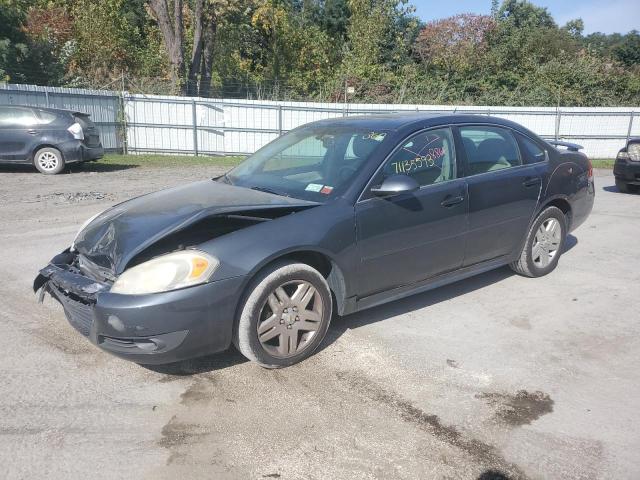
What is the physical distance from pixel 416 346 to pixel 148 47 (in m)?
33.2

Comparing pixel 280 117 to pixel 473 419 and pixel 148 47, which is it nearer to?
pixel 473 419

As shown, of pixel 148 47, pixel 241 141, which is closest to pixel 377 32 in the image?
pixel 148 47

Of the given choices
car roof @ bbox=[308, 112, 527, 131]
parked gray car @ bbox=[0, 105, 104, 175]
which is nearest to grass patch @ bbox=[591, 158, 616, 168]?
car roof @ bbox=[308, 112, 527, 131]

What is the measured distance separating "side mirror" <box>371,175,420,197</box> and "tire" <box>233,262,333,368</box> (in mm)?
757

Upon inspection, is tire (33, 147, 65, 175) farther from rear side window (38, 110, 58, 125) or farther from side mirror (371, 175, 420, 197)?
side mirror (371, 175, 420, 197)

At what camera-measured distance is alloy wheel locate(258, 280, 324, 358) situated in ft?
11.6

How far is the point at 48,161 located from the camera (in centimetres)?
1263

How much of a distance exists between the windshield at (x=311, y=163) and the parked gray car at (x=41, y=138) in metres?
9.28

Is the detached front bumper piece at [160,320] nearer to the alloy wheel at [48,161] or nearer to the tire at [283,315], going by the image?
the tire at [283,315]

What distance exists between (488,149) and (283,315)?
2.52m

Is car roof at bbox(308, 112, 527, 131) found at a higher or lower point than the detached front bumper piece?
higher

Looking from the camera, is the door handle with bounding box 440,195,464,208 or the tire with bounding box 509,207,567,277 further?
the tire with bounding box 509,207,567,277

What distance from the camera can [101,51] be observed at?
92.3ft

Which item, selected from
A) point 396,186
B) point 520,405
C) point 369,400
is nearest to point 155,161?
point 396,186
